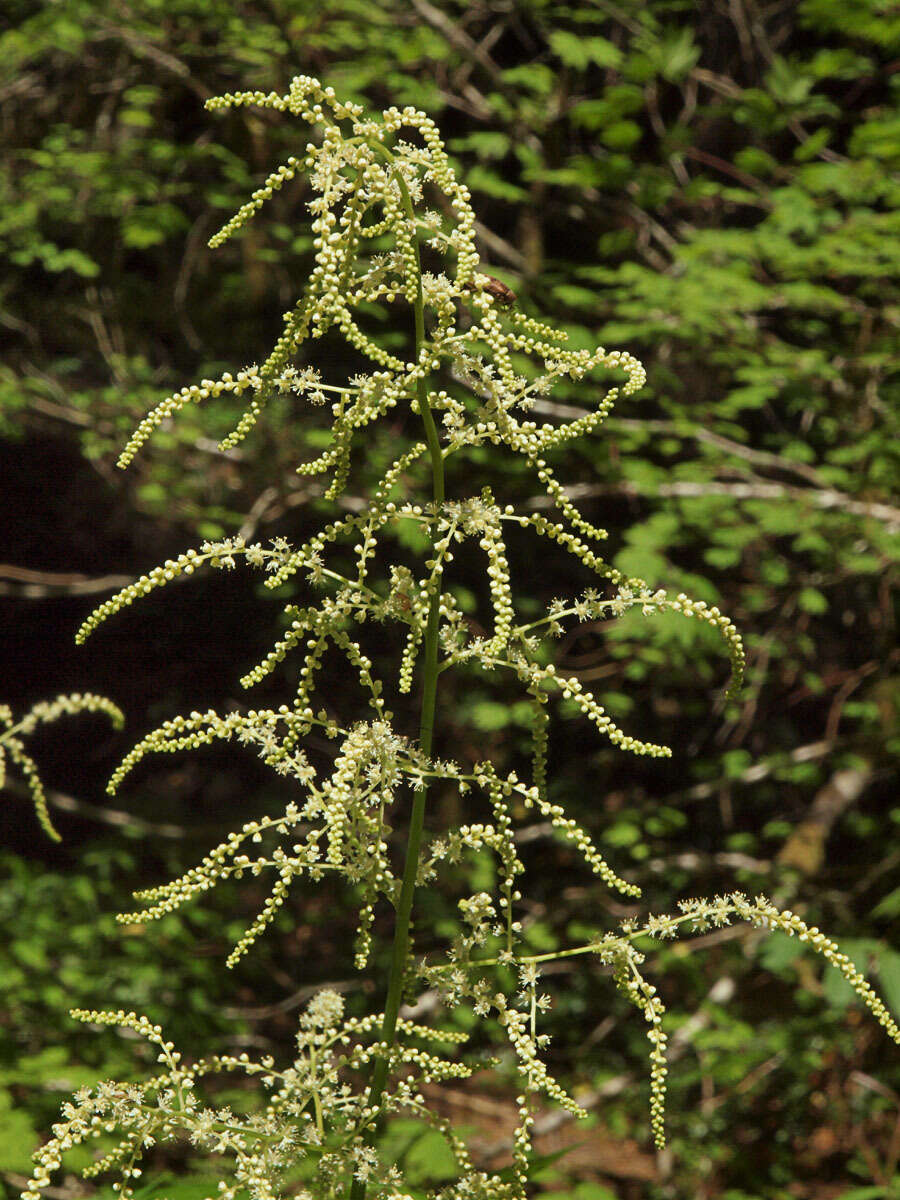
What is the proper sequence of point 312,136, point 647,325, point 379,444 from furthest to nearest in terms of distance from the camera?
point 312,136 < point 379,444 < point 647,325

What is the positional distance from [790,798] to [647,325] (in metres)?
2.33

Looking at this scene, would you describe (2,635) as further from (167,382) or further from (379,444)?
(379,444)

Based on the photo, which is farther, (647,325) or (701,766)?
(701,766)

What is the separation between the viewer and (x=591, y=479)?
496 centimetres

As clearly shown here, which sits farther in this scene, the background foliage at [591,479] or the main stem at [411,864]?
the background foliage at [591,479]

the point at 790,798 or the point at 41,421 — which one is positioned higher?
the point at 41,421

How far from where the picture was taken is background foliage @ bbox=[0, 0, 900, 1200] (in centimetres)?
450

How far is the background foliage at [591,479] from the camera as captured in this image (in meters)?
4.50

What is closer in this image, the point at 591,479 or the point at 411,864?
the point at 411,864

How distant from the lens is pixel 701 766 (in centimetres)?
518

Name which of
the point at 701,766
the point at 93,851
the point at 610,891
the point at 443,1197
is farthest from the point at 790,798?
the point at 443,1197

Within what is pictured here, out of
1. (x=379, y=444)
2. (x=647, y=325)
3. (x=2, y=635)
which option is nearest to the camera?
(x=647, y=325)

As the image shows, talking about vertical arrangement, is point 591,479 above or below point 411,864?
above

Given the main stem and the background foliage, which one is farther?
the background foliage
